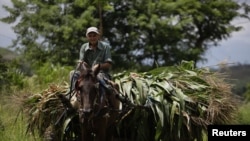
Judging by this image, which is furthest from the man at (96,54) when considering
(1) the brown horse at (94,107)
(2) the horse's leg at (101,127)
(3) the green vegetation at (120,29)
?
(3) the green vegetation at (120,29)

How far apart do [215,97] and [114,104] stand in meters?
1.86

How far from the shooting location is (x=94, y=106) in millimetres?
6586

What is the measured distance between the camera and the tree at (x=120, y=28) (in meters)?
24.1

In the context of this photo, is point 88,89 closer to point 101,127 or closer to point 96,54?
point 101,127

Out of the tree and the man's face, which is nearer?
the man's face

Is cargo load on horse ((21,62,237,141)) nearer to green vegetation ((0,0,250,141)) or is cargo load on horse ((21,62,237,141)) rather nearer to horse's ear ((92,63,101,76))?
horse's ear ((92,63,101,76))

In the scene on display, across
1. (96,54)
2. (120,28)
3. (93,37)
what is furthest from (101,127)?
(120,28)

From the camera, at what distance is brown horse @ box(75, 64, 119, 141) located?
646cm

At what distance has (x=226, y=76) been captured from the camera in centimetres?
867

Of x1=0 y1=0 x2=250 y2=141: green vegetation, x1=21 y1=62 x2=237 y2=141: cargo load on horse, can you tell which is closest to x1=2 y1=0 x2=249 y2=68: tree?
x1=0 y1=0 x2=250 y2=141: green vegetation

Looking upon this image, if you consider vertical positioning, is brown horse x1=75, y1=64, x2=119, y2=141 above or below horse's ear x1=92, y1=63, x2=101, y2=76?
below

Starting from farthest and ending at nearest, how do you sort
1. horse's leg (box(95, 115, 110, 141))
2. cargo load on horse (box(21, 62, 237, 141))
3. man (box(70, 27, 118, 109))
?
1. cargo load on horse (box(21, 62, 237, 141))
2. man (box(70, 27, 118, 109))
3. horse's leg (box(95, 115, 110, 141))

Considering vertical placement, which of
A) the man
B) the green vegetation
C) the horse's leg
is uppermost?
the green vegetation

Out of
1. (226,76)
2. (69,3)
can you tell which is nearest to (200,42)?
(69,3)
